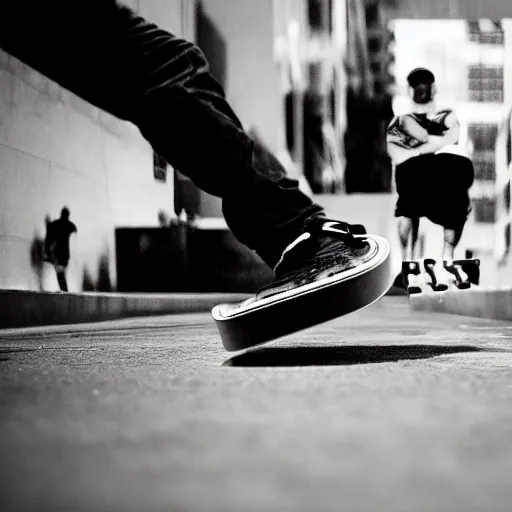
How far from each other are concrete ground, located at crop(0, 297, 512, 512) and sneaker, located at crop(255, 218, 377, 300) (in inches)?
5.8

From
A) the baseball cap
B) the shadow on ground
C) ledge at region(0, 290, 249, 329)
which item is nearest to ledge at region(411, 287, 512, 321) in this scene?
the baseball cap

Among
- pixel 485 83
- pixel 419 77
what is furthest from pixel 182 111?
pixel 485 83

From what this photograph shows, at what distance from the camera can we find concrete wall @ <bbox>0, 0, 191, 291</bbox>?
3312mm

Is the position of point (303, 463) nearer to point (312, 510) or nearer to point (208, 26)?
point (312, 510)

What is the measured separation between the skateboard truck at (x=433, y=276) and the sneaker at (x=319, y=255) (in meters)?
3.16

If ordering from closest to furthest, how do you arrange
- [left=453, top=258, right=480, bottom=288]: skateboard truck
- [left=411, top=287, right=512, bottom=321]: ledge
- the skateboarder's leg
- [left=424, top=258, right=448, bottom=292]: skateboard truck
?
the skateboarder's leg < [left=411, top=287, right=512, bottom=321]: ledge < [left=453, top=258, right=480, bottom=288]: skateboard truck < [left=424, top=258, right=448, bottom=292]: skateboard truck

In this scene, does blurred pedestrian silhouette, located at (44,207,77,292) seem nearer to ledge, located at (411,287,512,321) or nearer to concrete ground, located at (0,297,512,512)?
ledge, located at (411,287,512,321)

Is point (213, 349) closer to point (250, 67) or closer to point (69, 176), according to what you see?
point (69, 176)

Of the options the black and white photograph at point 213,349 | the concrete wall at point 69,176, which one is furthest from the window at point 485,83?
the concrete wall at point 69,176

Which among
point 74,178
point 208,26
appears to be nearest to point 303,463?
point 74,178

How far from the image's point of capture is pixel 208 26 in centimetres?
558

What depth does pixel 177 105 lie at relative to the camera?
1.30 m

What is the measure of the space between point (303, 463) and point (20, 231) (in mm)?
3102

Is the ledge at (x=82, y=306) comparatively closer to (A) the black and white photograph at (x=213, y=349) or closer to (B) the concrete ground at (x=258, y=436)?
(A) the black and white photograph at (x=213, y=349)
